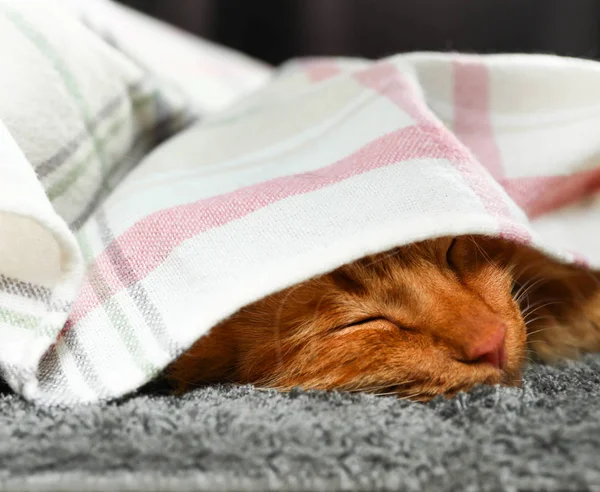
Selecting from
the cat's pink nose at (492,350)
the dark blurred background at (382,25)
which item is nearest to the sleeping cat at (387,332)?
the cat's pink nose at (492,350)

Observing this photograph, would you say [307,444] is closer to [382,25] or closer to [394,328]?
[394,328]

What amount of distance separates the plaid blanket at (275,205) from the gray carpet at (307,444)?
0.07 m

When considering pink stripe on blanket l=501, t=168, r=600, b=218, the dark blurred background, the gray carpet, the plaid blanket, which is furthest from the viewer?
the dark blurred background

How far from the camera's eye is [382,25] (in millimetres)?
2447

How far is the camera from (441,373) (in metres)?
0.74

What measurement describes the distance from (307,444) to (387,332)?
24 centimetres

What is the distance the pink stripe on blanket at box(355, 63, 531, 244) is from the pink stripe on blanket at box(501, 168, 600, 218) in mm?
182

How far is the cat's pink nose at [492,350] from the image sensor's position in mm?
726

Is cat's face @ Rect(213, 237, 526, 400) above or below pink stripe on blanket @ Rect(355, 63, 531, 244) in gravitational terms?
below

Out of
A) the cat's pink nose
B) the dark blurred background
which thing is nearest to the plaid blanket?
the cat's pink nose

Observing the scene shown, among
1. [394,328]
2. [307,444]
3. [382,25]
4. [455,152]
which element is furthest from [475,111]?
[382,25]

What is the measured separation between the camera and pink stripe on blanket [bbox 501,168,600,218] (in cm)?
97

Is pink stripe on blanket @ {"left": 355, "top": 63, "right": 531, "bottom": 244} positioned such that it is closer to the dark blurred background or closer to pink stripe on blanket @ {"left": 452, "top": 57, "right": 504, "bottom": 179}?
pink stripe on blanket @ {"left": 452, "top": 57, "right": 504, "bottom": 179}

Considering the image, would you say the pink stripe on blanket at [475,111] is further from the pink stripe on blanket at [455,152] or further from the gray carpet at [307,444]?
the gray carpet at [307,444]
